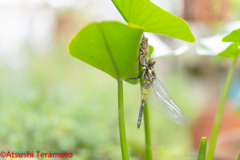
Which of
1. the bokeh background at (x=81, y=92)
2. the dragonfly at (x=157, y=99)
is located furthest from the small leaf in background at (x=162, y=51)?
the bokeh background at (x=81, y=92)

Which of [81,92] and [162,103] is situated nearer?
[162,103]

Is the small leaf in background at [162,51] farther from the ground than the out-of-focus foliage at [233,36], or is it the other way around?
the small leaf in background at [162,51]

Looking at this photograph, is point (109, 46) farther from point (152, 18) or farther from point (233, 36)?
point (233, 36)

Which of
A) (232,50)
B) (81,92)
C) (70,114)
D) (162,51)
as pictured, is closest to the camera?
(232,50)

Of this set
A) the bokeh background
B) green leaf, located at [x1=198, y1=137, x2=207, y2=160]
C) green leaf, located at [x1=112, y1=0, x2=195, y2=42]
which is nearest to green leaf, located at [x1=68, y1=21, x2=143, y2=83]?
green leaf, located at [x1=112, y1=0, x2=195, y2=42]

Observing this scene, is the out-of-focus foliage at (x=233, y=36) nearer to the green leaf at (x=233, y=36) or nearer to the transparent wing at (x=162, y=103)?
the green leaf at (x=233, y=36)

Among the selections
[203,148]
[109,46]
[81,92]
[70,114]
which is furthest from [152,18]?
[81,92]
